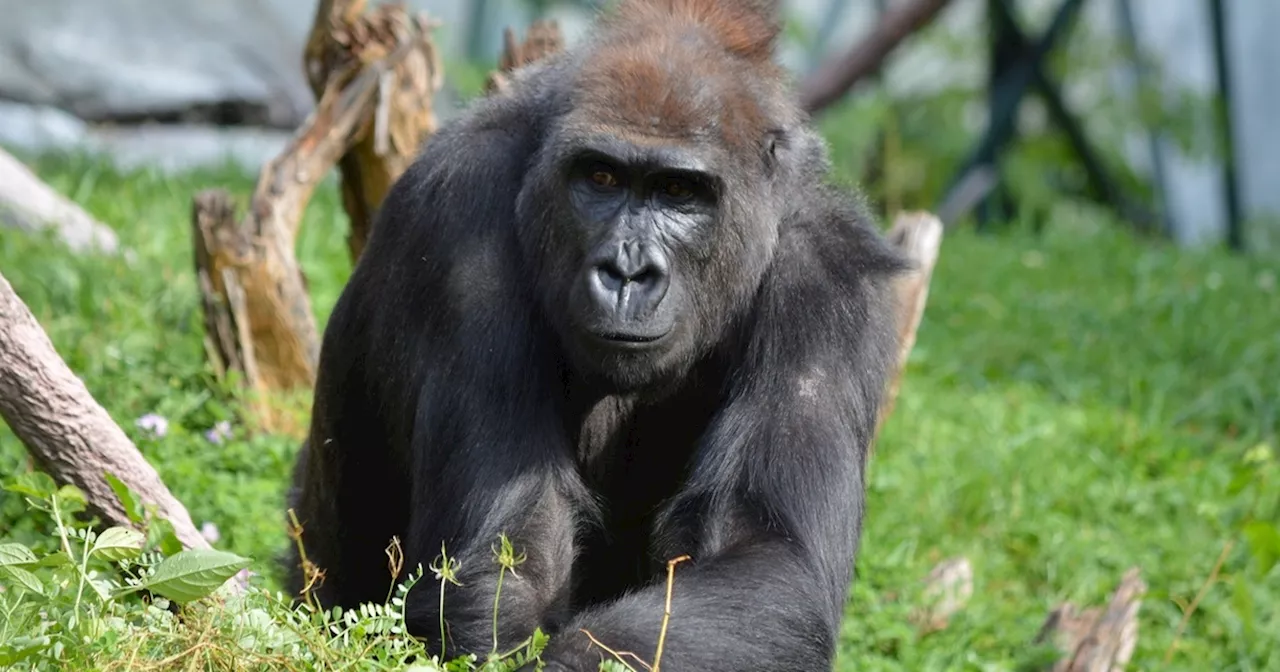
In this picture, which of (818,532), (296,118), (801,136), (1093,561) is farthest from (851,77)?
(818,532)

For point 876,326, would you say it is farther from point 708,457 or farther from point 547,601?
point 547,601

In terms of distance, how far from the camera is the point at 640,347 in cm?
383

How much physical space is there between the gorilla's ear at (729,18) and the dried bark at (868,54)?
7.20 m

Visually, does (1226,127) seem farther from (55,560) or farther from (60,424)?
(55,560)

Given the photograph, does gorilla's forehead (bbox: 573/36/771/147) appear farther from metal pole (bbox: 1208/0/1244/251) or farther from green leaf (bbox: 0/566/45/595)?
metal pole (bbox: 1208/0/1244/251)

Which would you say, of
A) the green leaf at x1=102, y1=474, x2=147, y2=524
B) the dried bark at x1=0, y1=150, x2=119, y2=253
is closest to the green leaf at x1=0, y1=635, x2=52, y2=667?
the green leaf at x1=102, y1=474, x2=147, y2=524

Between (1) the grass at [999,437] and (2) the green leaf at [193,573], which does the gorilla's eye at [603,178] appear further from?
(2) the green leaf at [193,573]

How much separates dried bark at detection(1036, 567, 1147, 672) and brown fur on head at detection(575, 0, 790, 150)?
2.26m

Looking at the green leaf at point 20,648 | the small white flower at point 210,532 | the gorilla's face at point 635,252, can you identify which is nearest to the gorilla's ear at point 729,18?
the gorilla's face at point 635,252

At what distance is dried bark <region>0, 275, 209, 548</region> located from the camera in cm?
333

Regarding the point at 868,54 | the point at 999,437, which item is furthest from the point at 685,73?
the point at 868,54

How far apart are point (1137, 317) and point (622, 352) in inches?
261

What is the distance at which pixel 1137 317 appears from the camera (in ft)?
31.5

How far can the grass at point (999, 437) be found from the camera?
5.58 m
